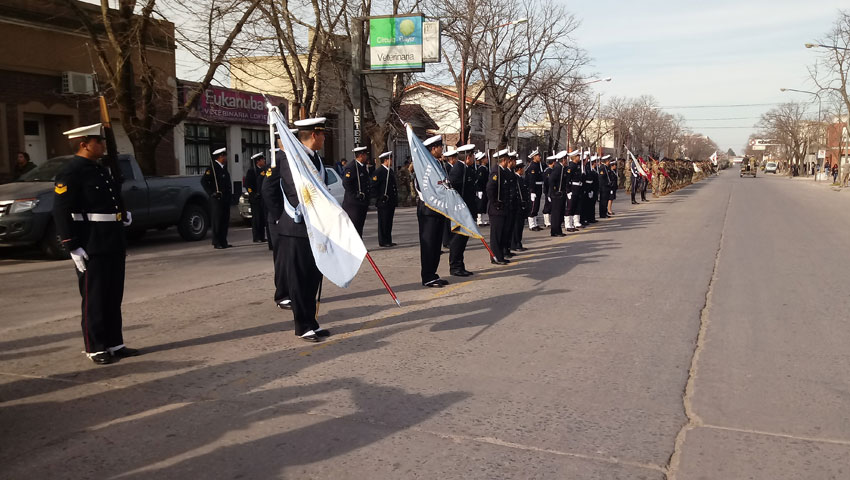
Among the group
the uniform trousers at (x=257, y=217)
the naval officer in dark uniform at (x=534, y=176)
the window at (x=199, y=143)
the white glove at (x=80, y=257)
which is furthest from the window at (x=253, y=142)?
the white glove at (x=80, y=257)

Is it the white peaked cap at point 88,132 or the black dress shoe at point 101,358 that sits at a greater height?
the white peaked cap at point 88,132

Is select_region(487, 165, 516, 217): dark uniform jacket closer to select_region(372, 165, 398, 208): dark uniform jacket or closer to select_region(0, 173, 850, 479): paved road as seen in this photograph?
select_region(0, 173, 850, 479): paved road

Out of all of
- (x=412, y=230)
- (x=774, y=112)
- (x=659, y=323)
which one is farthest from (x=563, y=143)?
(x=659, y=323)

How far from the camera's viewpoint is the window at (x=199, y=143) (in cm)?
2473

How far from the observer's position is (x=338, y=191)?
22.7 feet

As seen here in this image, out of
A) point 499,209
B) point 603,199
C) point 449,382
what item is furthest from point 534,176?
point 449,382

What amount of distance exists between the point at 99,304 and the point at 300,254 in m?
1.70

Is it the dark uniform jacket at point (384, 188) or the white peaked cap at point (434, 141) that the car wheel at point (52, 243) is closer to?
the dark uniform jacket at point (384, 188)

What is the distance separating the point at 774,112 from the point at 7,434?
115 meters

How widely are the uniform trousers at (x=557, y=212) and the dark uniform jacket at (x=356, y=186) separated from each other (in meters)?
4.78

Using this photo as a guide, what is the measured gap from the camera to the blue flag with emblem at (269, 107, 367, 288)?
600cm

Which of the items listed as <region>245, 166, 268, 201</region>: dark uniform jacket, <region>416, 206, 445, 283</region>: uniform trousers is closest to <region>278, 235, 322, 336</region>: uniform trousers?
<region>416, 206, 445, 283</region>: uniform trousers

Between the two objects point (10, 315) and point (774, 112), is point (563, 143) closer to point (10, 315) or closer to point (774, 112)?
point (774, 112)

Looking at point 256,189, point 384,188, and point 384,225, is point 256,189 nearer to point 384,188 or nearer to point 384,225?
point 384,188
